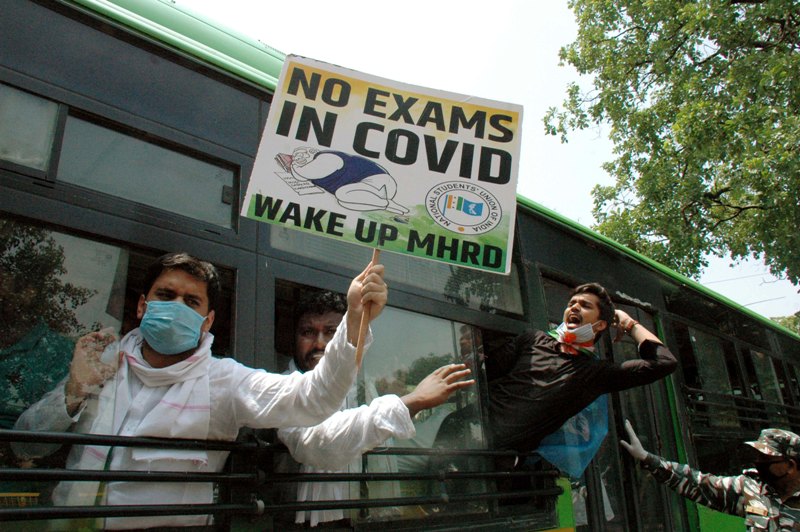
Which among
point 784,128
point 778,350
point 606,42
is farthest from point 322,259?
point 606,42

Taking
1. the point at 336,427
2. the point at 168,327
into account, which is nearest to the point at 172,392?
the point at 168,327

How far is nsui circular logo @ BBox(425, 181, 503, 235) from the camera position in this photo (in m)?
2.47

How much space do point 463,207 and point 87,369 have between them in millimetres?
1431

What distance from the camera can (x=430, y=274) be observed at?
3.14 m

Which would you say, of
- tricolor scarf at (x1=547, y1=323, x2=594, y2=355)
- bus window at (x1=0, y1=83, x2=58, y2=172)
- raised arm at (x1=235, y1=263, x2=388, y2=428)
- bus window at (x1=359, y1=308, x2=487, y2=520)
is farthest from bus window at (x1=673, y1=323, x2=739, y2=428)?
bus window at (x1=0, y1=83, x2=58, y2=172)

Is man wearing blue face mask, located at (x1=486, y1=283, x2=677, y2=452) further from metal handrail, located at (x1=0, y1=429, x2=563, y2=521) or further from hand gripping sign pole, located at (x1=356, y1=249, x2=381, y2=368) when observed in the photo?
hand gripping sign pole, located at (x1=356, y1=249, x2=381, y2=368)

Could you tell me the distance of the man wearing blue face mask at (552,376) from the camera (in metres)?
3.38

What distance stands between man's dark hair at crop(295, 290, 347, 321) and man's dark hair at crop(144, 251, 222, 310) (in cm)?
42

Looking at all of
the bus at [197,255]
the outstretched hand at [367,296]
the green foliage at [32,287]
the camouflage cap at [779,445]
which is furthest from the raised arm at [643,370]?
the green foliage at [32,287]

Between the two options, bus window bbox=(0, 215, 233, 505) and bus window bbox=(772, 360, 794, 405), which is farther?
bus window bbox=(772, 360, 794, 405)

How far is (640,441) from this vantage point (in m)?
4.59

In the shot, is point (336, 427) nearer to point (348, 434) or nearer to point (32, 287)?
point (348, 434)

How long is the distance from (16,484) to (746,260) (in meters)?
13.9

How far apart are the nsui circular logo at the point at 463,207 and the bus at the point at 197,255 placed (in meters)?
0.50
